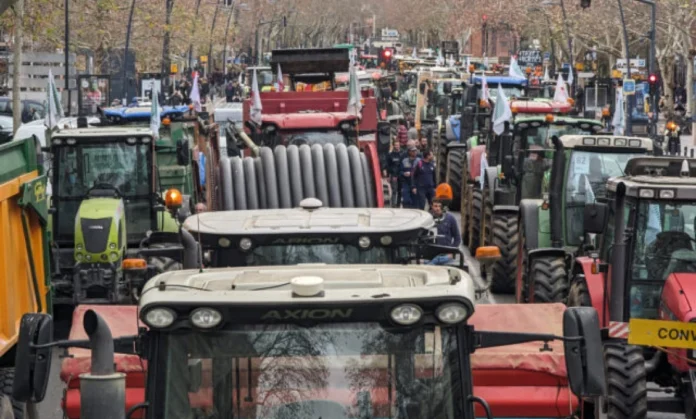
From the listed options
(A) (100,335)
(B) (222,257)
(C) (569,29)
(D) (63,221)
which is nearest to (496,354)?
(B) (222,257)

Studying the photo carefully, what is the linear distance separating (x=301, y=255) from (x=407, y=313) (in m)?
5.14

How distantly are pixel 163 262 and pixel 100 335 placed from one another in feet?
41.3

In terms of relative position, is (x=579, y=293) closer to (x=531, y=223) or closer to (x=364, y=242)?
(x=364, y=242)

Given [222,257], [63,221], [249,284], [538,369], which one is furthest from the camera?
[63,221]

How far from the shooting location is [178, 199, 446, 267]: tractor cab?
454 inches

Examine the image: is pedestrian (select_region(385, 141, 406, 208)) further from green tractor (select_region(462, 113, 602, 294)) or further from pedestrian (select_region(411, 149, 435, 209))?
green tractor (select_region(462, 113, 602, 294))

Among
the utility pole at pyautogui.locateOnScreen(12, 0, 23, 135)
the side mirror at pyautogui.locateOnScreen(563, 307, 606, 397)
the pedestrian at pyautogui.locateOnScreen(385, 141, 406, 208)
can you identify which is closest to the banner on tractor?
the side mirror at pyautogui.locateOnScreen(563, 307, 606, 397)

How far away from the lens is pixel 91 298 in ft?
63.0

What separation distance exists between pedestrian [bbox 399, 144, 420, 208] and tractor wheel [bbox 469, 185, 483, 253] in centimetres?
185

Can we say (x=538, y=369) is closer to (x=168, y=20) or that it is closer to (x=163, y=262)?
(x=163, y=262)

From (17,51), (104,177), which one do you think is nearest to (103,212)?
(104,177)

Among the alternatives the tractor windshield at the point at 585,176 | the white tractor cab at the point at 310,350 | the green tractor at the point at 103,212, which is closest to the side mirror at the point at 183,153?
the green tractor at the point at 103,212

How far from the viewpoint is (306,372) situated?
668 centimetres

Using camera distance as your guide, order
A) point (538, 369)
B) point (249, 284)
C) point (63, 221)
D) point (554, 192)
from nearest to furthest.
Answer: point (249, 284), point (538, 369), point (554, 192), point (63, 221)
